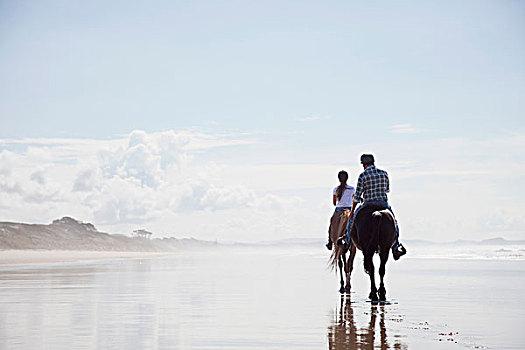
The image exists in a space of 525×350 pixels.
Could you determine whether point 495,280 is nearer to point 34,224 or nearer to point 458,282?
point 458,282

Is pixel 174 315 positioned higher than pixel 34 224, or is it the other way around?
pixel 34 224

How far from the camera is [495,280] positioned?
17453 millimetres

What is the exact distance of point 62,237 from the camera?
347 ft

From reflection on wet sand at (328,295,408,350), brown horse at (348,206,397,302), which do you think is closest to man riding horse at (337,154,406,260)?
brown horse at (348,206,397,302)

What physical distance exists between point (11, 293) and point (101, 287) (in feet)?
7.35

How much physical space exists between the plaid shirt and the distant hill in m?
68.8

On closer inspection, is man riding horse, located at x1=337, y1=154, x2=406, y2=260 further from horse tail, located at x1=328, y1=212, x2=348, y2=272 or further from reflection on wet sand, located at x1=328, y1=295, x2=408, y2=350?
reflection on wet sand, located at x1=328, y1=295, x2=408, y2=350

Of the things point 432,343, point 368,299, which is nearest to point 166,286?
point 368,299

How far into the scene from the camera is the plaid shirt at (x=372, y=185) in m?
12.1

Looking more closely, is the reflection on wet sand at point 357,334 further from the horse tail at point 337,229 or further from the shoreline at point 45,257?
the shoreline at point 45,257

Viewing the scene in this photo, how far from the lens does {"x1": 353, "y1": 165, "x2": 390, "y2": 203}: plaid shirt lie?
39.5 ft

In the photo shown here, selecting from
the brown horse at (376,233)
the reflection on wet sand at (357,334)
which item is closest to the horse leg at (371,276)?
the brown horse at (376,233)

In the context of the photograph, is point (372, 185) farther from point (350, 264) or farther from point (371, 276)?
point (350, 264)

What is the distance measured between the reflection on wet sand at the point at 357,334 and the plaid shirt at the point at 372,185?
240 centimetres
